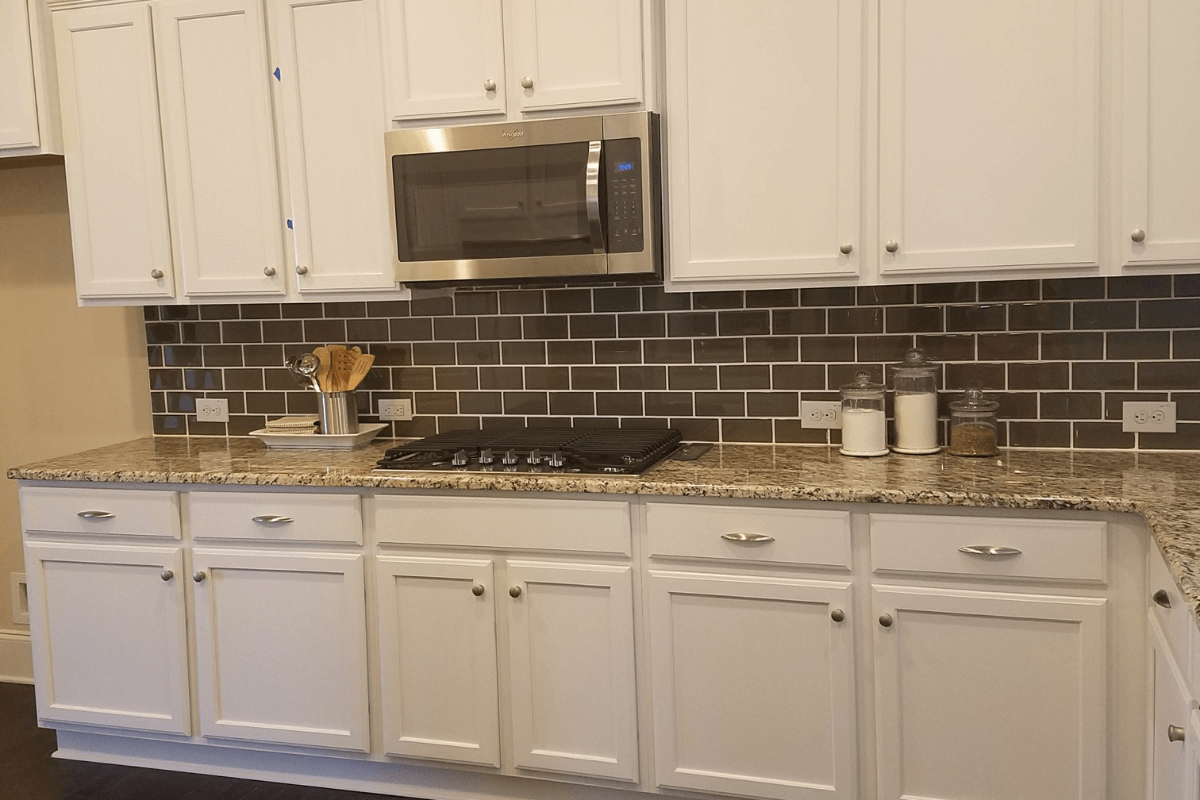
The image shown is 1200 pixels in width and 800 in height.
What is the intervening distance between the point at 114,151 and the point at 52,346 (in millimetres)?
942

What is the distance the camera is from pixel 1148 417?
2.82 metres

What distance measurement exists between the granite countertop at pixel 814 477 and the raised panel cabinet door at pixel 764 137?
0.52 meters

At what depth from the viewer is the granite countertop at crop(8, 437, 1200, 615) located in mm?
2293

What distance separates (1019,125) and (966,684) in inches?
52.0

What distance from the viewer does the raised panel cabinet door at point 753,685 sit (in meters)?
2.53

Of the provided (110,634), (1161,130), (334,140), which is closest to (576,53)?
(334,140)

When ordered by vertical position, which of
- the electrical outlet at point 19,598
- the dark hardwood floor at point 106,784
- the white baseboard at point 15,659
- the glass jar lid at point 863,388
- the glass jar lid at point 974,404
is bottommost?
the dark hardwood floor at point 106,784

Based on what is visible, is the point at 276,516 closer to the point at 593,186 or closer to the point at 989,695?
the point at 593,186

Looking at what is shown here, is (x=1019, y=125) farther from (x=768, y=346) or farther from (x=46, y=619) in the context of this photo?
(x=46, y=619)

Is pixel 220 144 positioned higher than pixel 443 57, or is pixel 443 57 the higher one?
pixel 443 57

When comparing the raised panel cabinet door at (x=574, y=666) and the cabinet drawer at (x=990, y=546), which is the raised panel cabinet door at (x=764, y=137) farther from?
the raised panel cabinet door at (x=574, y=666)

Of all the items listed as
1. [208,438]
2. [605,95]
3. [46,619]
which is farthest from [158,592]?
[605,95]

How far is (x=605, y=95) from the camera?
2.79m

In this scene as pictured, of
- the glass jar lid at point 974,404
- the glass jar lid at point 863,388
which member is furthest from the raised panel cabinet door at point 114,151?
the glass jar lid at point 974,404
